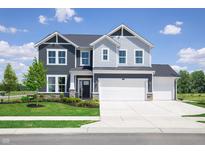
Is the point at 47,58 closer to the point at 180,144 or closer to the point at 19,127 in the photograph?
the point at 19,127

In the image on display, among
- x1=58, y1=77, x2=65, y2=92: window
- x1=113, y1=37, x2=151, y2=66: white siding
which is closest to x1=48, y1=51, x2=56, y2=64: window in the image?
x1=58, y1=77, x2=65, y2=92: window

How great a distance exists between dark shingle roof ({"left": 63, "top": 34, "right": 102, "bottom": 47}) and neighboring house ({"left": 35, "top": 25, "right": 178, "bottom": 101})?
0.73 feet

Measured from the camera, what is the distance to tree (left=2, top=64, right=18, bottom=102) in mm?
25016

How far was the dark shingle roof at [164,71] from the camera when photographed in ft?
90.6

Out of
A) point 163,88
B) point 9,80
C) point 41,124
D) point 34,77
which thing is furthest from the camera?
point 163,88

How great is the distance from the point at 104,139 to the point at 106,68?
17044 mm

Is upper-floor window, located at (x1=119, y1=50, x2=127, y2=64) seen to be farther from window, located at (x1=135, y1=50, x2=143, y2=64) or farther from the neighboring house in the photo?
window, located at (x1=135, y1=50, x2=143, y2=64)

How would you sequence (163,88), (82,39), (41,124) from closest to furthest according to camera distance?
(41,124) → (163,88) → (82,39)

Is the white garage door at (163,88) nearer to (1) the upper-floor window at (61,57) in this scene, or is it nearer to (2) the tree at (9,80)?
(1) the upper-floor window at (61,57)

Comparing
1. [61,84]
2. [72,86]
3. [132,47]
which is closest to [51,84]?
[61,84]

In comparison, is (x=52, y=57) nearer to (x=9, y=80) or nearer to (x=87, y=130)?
(x=9, y=80)

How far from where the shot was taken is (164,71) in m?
28.8

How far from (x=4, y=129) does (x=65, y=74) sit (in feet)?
52.6

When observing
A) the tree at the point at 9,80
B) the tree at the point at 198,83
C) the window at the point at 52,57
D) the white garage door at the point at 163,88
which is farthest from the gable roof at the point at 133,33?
the tree at the point at 198,83
